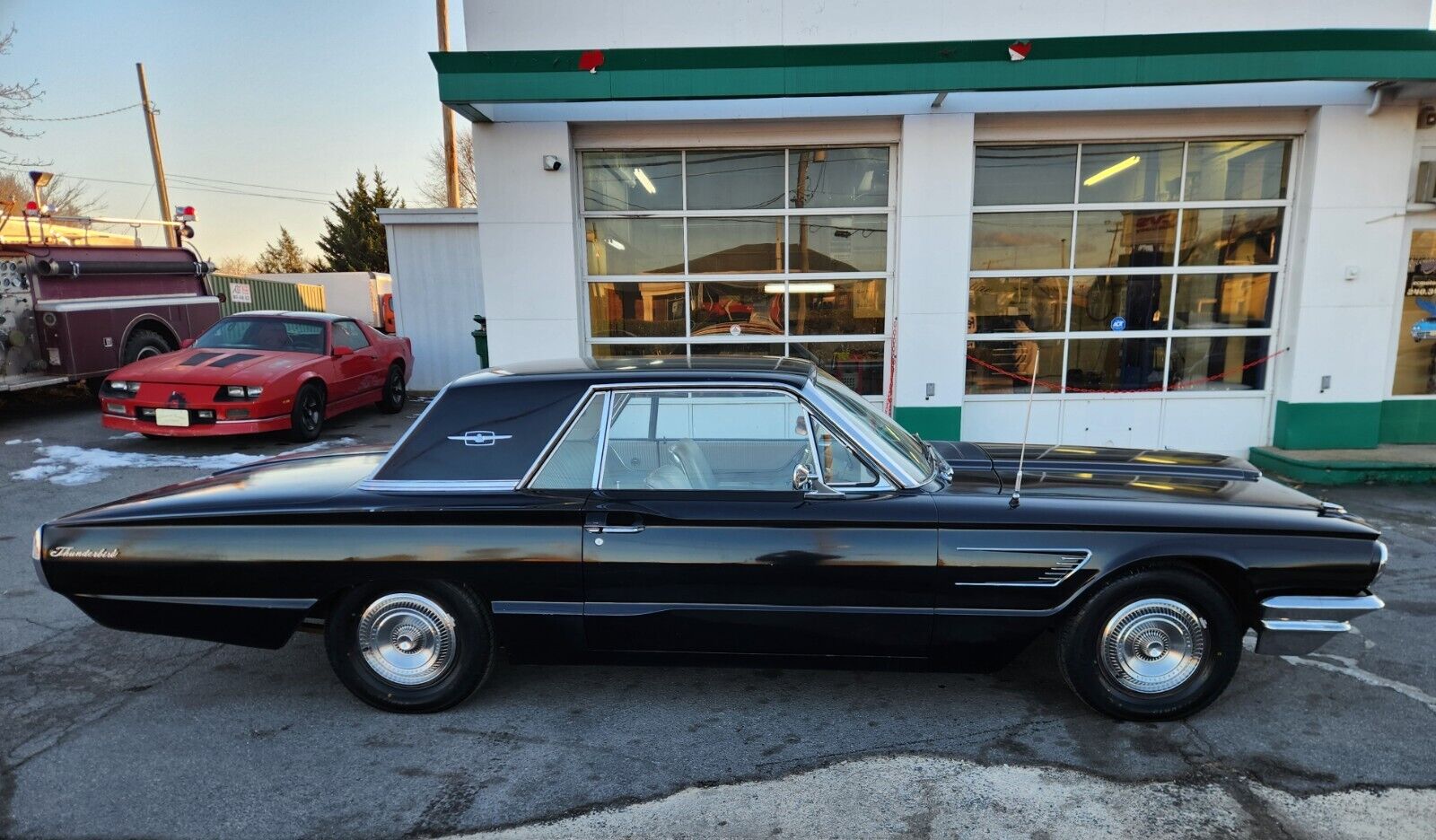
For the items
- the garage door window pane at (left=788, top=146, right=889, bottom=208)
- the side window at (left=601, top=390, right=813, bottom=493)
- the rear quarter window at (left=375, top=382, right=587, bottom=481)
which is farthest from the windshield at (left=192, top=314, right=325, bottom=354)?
the side window at (left=601, top=390, right=813, bottom=493)

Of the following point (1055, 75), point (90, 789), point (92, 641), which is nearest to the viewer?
point (90, 789)

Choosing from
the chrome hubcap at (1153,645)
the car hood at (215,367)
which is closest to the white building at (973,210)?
the car hood at (215,367)

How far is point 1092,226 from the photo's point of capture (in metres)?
8.04

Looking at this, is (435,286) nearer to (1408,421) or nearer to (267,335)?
(267,335)

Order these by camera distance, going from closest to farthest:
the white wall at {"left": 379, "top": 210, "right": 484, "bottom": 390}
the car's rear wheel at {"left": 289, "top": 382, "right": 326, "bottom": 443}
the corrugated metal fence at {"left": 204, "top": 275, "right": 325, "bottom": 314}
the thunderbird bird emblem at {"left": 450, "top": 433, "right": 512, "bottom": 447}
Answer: the thunderbird bird emblem at {"left": 450, "top": 433, "right": 512, "bottom": 447} < the car's rear wheel at {"left": 289, "top": 382, "right": 326, "bottom": 443} < the white wall at {"left": 379, "top": 210, "right": 484, "bottom": 390} < the corrugated metal fence at {"left": 204, "top": 275, "right": 325, "bottom": 314}

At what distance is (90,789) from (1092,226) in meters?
8.82

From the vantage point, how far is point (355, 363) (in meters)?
9.91

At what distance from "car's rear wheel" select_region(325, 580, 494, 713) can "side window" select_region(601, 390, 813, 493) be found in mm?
848

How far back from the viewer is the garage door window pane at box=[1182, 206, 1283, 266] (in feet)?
26.1

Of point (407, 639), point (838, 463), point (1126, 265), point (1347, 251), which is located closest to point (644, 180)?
point (1126, 265)

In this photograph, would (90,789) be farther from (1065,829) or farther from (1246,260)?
(1246,260)

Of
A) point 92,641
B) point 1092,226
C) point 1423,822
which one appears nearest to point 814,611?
point 1423,822

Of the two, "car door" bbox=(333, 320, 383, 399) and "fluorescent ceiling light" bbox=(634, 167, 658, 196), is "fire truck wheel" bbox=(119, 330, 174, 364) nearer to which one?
"car door" bbox=(333, 320, 383, 399)

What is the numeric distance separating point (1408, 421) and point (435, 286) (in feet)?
42.7
